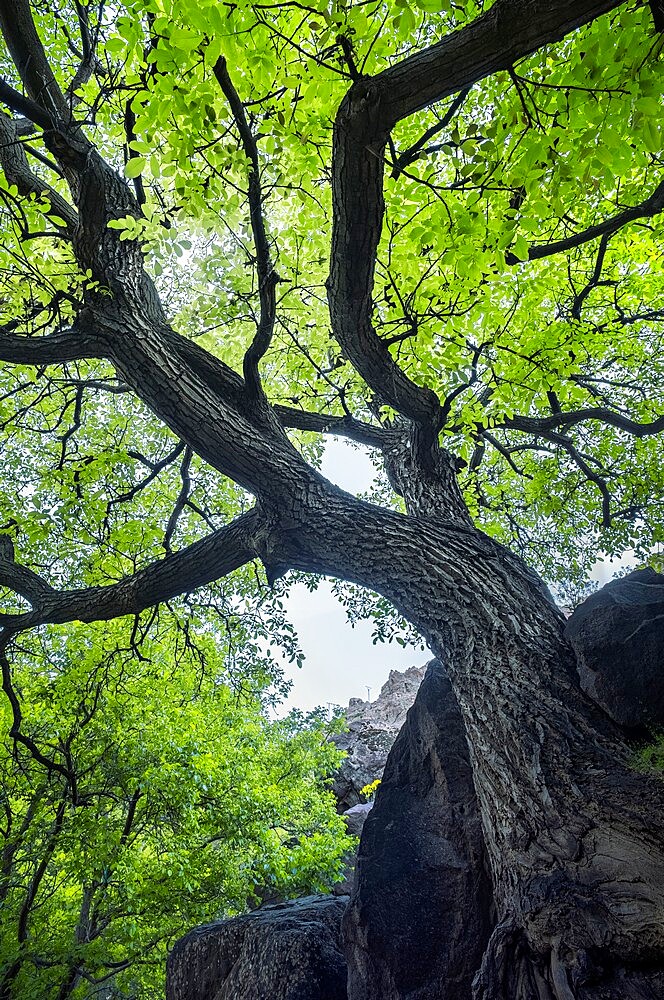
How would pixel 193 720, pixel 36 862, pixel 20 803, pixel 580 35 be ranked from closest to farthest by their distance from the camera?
pixel 580 35, pixel 36 862, pixel 193 720, pixel 20 803

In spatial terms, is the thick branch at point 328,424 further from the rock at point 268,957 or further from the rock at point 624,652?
the rock at point 268,957

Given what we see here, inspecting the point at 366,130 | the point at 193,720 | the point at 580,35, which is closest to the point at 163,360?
the point at 366,130

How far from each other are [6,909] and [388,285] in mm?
9033

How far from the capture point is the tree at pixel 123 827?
647 centimetres

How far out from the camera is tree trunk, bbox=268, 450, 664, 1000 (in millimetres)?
2283

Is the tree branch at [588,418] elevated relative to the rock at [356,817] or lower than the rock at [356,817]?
elevated

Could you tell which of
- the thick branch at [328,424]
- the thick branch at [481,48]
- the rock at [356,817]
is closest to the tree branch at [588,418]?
the thick branch at [328,424]

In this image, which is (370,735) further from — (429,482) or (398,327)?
(398,327)

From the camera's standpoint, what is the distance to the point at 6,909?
287 inches

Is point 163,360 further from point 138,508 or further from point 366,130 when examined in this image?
point 138,508

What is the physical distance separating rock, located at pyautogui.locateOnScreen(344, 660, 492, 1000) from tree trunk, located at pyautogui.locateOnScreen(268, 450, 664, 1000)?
1.93 feet

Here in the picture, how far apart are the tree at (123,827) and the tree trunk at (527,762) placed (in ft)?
10.6

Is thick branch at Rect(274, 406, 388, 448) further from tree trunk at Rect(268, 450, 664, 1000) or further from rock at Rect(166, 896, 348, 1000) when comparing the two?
rock at Rect(166, 896, 348, 1000)

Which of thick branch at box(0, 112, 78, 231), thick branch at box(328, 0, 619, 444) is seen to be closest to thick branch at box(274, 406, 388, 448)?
thick branch at box(328, 0, 619, 444)
